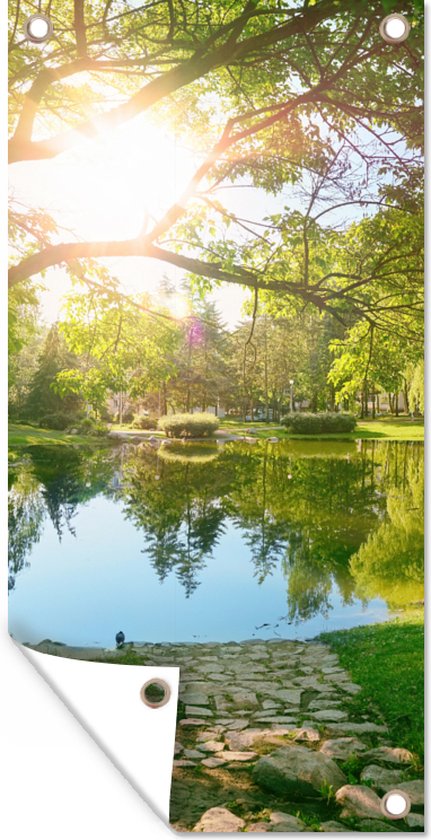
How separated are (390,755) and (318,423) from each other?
1.64 meters

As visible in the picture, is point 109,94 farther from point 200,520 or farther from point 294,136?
point 200,520

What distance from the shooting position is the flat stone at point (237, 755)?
329cm

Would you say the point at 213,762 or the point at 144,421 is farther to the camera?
the point at 144,421

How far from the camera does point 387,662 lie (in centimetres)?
360

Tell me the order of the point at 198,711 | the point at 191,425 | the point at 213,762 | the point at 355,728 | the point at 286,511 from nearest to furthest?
the point at 213,762, the point at 355,728, the point at 198,711, the point at 286,511, the point at 191,425

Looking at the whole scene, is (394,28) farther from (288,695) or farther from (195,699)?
(195,699)

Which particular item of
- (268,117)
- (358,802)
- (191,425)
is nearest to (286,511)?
(191,425)

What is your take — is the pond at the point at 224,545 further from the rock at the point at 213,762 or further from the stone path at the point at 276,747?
the rock at the point at 213,762

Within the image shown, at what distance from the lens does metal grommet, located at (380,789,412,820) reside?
10.3 ft

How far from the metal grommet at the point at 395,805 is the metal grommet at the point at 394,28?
3.43 m

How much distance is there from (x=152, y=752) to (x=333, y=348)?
2.20 m

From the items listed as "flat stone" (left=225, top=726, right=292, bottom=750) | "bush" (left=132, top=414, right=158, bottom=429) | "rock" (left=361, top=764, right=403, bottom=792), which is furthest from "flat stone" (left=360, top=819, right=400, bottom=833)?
"bush" (left=132, top=414, right=158, bottom=429)

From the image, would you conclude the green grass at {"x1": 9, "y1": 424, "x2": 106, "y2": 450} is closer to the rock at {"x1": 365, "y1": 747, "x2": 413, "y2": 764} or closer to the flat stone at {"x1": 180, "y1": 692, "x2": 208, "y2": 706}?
the flat stone at {"x1": 180, "y1": 692, "x2": 208, "y2": 706}

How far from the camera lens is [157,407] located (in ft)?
12.7
